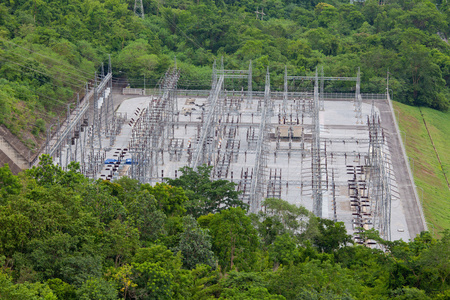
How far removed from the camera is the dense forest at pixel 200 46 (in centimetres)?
8669

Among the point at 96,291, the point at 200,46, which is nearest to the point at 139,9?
the point at 200,46

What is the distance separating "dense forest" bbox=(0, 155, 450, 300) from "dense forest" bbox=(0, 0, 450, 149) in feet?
111

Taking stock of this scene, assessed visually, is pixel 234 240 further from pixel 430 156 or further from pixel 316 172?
pixel 430 156

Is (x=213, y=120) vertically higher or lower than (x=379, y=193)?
higher

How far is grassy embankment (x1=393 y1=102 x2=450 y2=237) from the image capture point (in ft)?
228

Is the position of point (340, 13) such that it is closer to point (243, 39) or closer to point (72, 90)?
point (243, 39)

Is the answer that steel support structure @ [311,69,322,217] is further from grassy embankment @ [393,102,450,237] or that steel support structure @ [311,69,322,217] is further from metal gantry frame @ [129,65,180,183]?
metal gantry frame @ [129,65,180,183]

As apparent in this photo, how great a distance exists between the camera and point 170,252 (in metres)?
39.9

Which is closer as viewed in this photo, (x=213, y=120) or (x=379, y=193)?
(x=379, y=193)

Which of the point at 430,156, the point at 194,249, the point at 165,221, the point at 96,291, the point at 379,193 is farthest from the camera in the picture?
the point at 430,156

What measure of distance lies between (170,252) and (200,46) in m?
72.2

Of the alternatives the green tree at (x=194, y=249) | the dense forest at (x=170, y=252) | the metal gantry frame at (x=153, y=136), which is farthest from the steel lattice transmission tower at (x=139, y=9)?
the green tree at (x=194, y=249)

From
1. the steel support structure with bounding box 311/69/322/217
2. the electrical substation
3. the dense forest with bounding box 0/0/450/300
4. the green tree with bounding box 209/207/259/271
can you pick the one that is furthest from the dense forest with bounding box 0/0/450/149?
the green tree with bounding box 209/207/259/271

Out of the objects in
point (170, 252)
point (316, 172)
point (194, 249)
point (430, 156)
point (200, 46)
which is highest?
point (200, 46)
